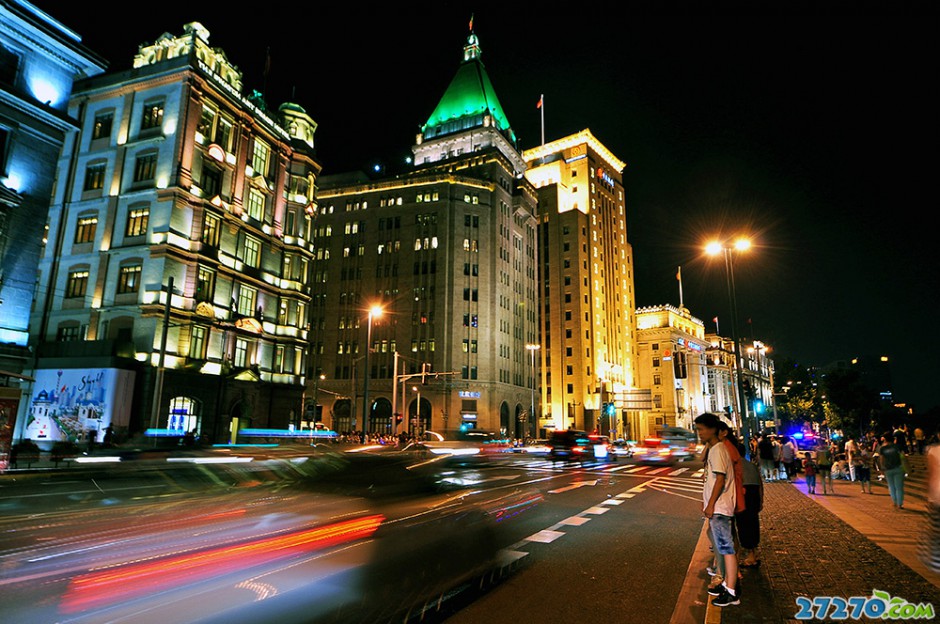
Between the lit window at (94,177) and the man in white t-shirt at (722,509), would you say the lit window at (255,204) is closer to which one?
the lit window at (94,177)

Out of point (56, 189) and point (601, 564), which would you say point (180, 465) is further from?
point (56, 189)

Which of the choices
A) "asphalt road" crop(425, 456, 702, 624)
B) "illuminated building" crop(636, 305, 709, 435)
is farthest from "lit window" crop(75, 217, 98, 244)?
"illuminated building" crop(636, 305, 709, 435)

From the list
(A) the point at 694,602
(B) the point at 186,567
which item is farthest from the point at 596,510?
(B) the point at 186,567

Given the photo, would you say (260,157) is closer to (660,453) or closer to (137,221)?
(137,221)

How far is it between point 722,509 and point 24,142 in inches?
1405

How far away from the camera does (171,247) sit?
114ft

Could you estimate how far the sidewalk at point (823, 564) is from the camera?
5648 mm

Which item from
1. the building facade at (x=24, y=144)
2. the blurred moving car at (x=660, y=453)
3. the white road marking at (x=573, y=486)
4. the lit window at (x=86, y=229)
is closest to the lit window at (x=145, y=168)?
the lit window at (x=86, y=229)

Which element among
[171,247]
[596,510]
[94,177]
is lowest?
[596,510]

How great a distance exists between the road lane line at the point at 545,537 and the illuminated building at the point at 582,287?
83.7 meters

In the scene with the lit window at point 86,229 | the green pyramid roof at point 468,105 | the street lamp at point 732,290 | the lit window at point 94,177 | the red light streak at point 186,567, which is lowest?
the red light streak at point 186,567

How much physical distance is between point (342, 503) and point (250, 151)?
40.2 metres

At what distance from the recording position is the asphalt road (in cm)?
571

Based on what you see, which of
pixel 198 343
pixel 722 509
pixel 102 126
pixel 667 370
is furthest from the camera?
pixel 667 370
